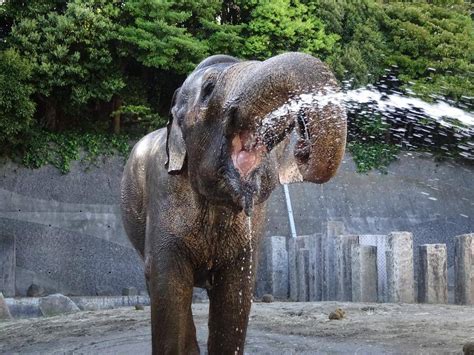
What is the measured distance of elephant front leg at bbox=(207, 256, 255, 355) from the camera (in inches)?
155

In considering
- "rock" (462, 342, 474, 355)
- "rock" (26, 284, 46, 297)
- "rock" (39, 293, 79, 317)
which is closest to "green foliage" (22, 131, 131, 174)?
"rock" (26, 284, 46, 297)

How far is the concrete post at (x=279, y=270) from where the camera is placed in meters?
12.2

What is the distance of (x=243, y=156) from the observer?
3238mm

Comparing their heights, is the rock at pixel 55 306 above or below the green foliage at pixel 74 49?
below

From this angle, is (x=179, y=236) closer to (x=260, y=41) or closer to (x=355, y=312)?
(x=355, y=312)

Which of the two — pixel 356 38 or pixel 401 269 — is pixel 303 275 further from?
pixel 356 38

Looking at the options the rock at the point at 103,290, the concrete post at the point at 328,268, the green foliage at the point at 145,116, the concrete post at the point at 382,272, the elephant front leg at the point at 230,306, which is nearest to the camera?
the elephant front leg at the point at 230,306

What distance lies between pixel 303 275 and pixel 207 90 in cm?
840

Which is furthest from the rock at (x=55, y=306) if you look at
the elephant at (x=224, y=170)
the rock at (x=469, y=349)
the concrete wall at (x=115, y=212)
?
the rock at (x=469, y=349)

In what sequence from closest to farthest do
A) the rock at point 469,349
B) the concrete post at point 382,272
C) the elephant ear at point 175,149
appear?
the elephant ear at point 175,149 → the rock at point 469,349 → the concrete post at point 382,272

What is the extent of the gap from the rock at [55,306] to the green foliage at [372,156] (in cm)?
1020

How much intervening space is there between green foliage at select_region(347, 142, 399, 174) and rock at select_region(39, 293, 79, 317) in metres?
10.2

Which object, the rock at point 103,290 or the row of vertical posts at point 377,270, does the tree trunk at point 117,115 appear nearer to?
the rock at point 103,290

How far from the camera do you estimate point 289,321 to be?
24.4ft
